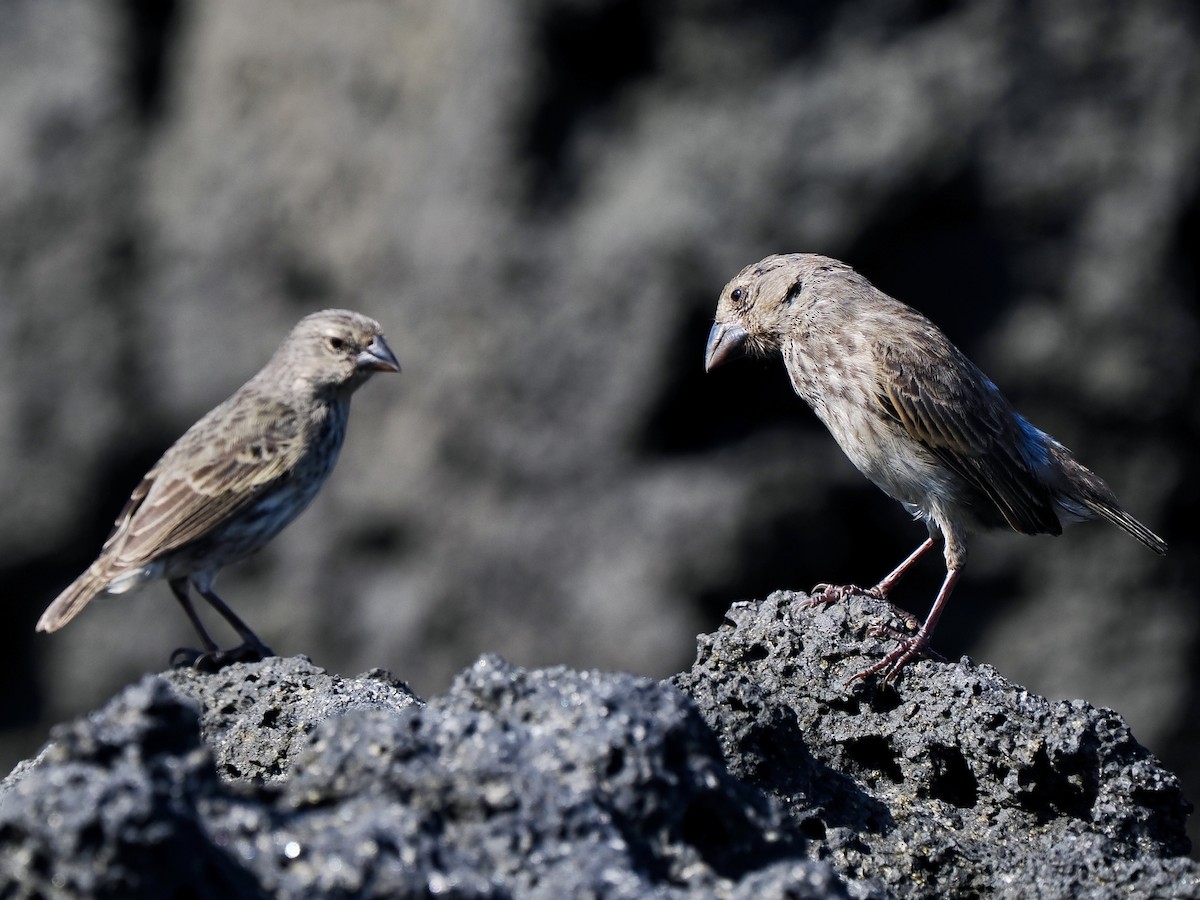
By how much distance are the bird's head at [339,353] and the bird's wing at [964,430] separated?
2.45 m

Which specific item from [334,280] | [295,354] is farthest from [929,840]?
[334,280]

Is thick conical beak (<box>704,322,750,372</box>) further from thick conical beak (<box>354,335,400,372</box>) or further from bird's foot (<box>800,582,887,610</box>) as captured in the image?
thick conical beak (<box>354,335,400,372</box>)

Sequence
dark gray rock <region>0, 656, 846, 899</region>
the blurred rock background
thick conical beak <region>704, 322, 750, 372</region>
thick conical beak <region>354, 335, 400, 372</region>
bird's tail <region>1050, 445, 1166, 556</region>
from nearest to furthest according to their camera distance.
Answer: dark gray rock <region>0, 656, 846, 899</region> < bird's tail <region>1050, 445, 1166, 556</region> < thick conical beak <region>704, 322, 750, 372</region> < thick conical beak <region>354, 335, 400, 372</region> < the blurred rock background

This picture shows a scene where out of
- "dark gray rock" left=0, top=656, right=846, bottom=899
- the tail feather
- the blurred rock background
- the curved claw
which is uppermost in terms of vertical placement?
the blurred rock background

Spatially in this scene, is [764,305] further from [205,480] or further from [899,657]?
[205,480]

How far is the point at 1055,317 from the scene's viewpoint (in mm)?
9227

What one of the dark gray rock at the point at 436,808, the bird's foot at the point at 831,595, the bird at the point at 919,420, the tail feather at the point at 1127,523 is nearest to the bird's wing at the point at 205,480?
the bird at the point at 919,420

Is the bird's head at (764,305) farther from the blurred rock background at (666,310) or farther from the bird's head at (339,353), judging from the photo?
the blurred rock background at (666,310)

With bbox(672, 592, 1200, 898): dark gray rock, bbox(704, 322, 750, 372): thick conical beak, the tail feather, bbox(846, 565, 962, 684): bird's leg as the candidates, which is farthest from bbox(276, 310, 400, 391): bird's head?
bbox(846, 565, 962, 684): bird's leg

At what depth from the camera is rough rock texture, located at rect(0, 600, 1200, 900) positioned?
85.6 inches

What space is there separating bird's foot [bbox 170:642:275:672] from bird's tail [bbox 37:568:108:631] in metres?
0.87

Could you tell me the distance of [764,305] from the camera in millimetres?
5500

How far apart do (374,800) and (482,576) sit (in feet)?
24.3

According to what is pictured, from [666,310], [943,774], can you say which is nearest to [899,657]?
[943,774]
